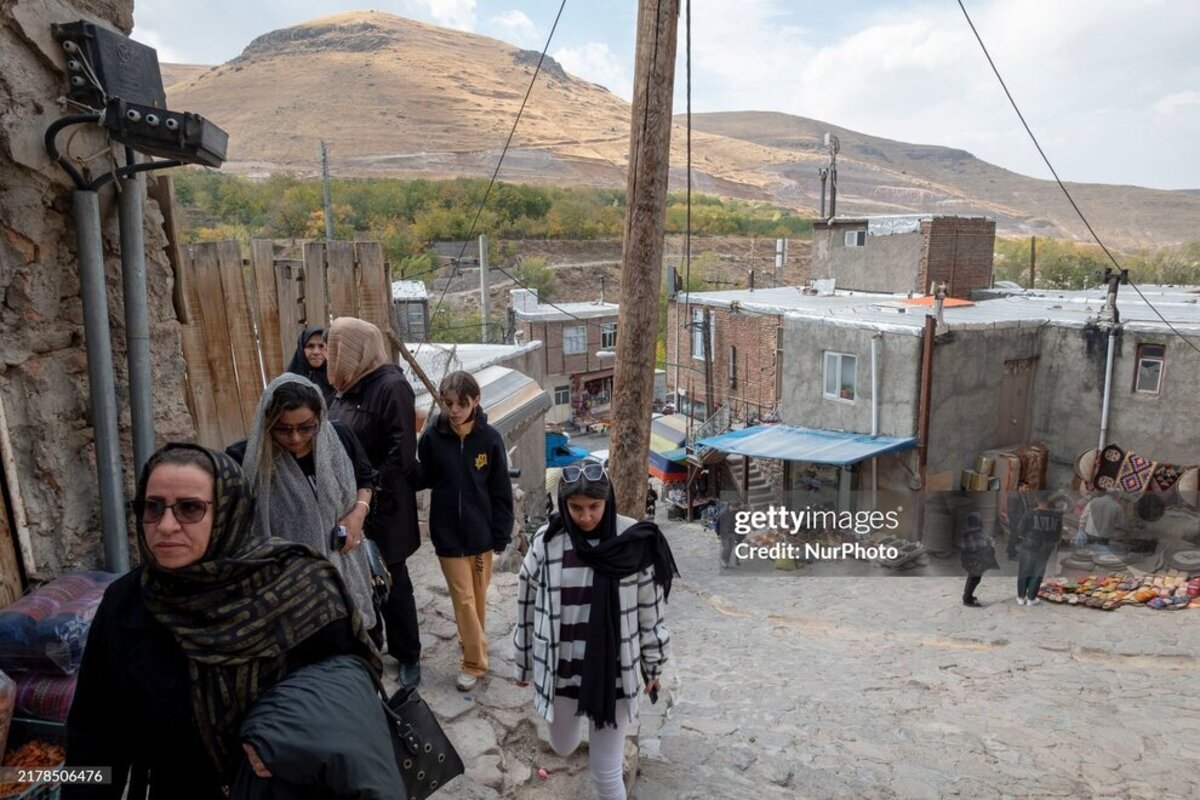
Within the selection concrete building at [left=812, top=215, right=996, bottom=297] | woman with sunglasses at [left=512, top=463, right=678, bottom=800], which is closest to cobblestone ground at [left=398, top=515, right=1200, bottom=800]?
woman with sunglasses at [left=512, top=463, right=678, bottom=800]

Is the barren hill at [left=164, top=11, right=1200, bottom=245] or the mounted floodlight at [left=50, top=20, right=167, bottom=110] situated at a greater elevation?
the barren hill at [left=164, top=11, right=1200, bottom=245]

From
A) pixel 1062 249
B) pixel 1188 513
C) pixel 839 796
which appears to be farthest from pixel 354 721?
pixel 1062 249

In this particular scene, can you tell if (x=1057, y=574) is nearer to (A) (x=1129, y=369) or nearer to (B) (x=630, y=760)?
(A) (x=1129, y=369)

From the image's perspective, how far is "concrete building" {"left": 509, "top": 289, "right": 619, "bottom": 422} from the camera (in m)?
32.4

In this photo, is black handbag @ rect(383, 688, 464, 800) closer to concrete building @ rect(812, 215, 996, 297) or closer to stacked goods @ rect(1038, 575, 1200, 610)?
stacked goods @ rect(1038, 575, 1200, 610)

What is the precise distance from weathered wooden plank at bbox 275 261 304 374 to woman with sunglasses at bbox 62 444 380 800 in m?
2.99

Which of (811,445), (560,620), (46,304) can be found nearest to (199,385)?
(46,304)

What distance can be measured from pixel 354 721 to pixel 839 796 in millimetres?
3031

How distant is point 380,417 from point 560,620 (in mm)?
1202

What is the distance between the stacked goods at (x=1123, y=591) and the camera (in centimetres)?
861

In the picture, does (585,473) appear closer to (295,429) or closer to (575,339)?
(295,429)

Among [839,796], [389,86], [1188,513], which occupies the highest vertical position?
[389,86]

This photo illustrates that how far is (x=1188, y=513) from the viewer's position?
1330 centimetres

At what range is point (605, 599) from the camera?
2832 mm
